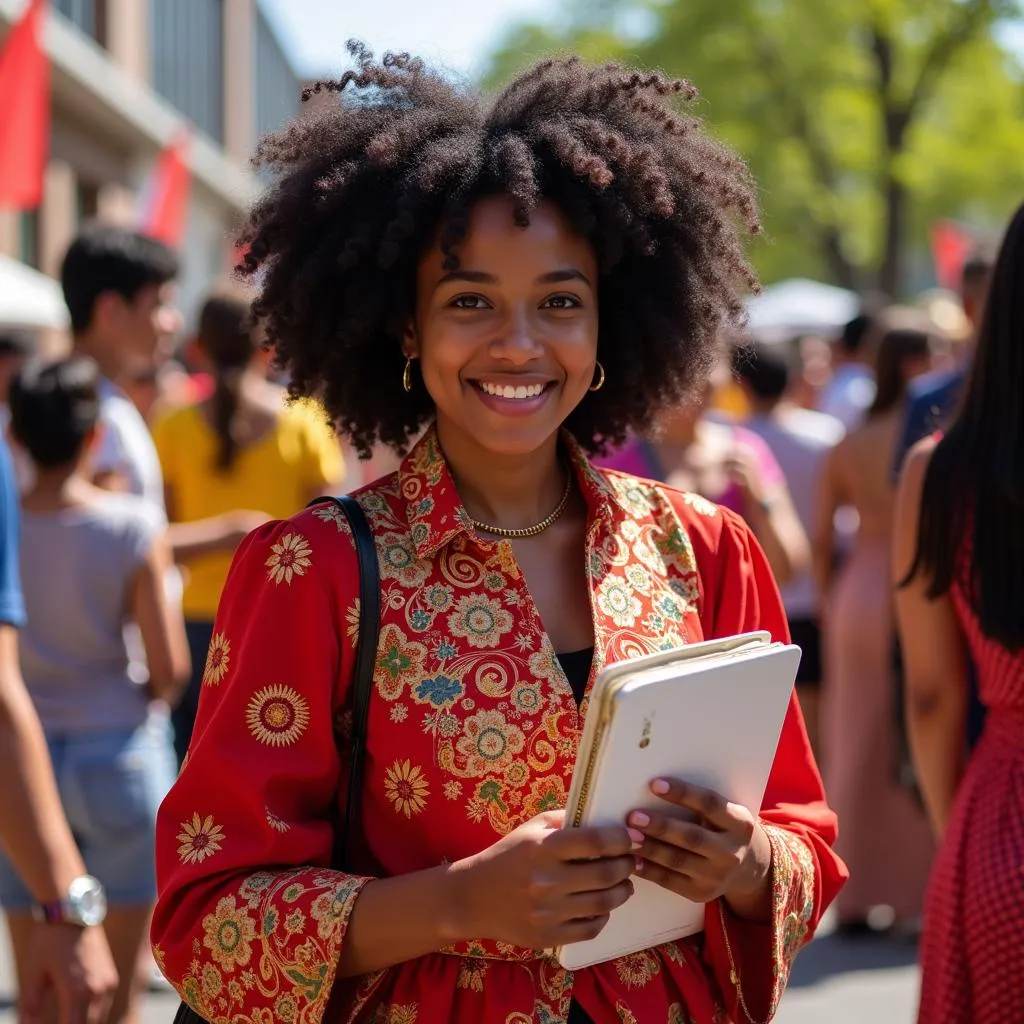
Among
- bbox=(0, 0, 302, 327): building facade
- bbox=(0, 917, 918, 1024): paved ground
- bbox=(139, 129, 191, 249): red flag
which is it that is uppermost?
bbox=(0, 0, 302, 327): building facade

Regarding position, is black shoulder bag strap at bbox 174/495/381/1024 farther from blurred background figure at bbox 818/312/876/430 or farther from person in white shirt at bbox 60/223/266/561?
blurred background figure at bbox 818/312/876/430

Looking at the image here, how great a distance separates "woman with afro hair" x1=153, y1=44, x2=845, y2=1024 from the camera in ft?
6.50

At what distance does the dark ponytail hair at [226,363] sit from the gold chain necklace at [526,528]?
137 inches

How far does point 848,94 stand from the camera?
29.2m

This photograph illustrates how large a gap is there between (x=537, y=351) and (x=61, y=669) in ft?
8.14

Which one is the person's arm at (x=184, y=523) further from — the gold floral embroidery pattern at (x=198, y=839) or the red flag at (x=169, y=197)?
the red flag at (x=169, y=197)

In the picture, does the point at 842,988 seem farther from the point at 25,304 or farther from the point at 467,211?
the point at 25,304

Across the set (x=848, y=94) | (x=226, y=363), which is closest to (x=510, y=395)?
(x=226, y=363)

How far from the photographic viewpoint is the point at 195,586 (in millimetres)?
5703

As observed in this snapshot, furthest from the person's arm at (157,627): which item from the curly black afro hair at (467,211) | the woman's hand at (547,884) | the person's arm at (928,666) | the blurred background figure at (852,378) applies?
the blurred background figure at (852,378)

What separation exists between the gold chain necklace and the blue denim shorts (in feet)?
6.95

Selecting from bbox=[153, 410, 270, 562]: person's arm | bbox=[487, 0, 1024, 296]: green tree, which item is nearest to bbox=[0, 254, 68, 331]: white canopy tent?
bbox=[153, 410, 270, 562]: person's arm

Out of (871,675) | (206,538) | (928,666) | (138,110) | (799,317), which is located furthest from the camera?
(138,110)

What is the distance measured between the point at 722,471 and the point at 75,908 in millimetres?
3264
